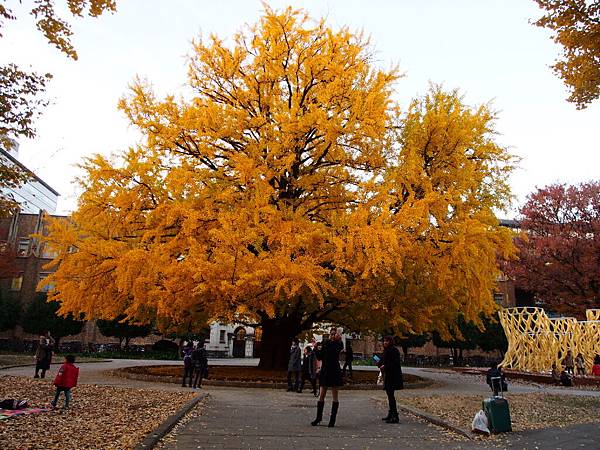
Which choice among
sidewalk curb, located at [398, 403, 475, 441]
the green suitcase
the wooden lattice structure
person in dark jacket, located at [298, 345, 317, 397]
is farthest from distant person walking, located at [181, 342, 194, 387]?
the wooden lattice structure

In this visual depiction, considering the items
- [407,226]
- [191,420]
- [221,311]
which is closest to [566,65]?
[407,226]

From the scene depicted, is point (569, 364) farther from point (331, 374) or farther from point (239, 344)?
point (239, 344)

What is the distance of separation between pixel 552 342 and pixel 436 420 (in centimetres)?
1786

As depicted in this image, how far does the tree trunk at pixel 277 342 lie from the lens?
62.5 feet

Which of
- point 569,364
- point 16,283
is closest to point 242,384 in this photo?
point 569,364

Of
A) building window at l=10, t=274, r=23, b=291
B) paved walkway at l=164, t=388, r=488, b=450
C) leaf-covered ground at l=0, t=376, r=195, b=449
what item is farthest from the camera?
building window at l=10, t=274, r=23, b=291

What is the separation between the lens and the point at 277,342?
19.4 meters

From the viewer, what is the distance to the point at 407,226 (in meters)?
14.8

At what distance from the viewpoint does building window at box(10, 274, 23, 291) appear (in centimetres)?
5031

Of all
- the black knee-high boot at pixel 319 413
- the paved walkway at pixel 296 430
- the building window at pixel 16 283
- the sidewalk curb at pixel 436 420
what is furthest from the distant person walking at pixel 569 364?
the building window at pixel 16 283

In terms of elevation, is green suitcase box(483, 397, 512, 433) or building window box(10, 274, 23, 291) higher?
building window box(10, 274, 23, 291)

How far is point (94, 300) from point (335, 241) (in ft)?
29.4

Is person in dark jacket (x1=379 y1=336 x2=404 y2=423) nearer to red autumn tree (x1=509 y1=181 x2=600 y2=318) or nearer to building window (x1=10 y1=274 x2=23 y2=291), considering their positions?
red autumn tree (x1=509 y1=181 x2=600 y2=318)

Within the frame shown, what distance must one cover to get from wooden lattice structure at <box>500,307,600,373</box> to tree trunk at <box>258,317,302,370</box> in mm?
13345
